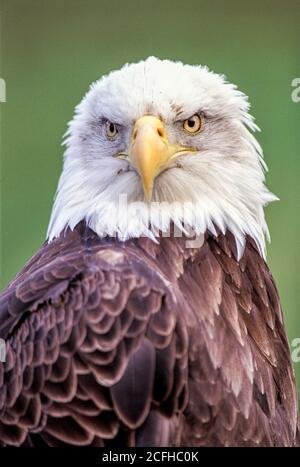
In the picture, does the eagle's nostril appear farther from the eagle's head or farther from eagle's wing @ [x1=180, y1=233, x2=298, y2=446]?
eagle's wing @ [x1=180, y1=233, x2=298, y2=446]

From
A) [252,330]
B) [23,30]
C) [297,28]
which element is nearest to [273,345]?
[252,330]

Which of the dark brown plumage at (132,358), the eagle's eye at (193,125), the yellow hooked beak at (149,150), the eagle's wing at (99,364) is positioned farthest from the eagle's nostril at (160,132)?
the eagle's wing at (99,364)

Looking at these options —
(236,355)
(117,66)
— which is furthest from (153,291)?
(117,66)

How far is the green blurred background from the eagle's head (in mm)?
1021

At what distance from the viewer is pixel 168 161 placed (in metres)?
3.24

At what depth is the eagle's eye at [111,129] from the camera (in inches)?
131

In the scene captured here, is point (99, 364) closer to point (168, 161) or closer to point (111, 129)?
point (168, 161)

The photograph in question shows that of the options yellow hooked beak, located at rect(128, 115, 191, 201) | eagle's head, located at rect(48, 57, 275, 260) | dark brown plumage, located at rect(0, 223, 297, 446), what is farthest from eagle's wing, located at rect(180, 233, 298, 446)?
yellow hooked beak, located at rect(128, 115, 191, 201)

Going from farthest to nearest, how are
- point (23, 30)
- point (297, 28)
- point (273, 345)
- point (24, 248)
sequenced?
point (23, 30)
point (24, 248)
point (297, 28)
point (273, 345)

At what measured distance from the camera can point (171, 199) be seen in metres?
3.28

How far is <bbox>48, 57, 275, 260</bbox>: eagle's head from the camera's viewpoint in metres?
3.23

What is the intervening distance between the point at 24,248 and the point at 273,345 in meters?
1.83

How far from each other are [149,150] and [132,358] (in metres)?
0.64
